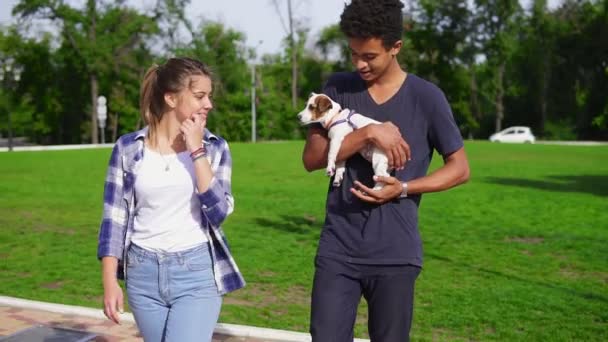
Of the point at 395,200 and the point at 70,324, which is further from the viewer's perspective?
the point at 70,324

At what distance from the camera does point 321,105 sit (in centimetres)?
312

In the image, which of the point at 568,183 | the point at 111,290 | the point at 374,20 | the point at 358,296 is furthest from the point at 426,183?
the point at 568,183

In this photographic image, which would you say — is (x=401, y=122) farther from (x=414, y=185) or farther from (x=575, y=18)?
(x=575, y=18)

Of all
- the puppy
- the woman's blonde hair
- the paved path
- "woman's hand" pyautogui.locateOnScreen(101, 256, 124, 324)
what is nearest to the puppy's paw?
the puppy

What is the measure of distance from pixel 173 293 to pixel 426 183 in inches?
47.9

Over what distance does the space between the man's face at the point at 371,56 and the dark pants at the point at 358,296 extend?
83 centimetres

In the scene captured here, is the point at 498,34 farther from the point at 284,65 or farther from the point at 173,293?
the point at 173,293

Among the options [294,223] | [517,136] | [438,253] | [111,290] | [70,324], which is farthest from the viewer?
[517,136]

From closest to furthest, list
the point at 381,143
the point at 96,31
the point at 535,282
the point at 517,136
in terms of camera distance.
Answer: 1. the point at 381,143
2. the point at 535,282
3. the point at 517,136
4. the point at 96,31

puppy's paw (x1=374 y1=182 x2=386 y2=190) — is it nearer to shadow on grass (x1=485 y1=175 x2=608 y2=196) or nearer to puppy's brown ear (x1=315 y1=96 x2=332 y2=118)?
puppy's brown ear (x1=315 y1=96 x2=332 y2=118)

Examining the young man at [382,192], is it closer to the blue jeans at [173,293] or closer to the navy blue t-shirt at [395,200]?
the navy blue t-shirt at [395,200]

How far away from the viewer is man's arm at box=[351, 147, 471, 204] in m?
2.82

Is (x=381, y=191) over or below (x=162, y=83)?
below

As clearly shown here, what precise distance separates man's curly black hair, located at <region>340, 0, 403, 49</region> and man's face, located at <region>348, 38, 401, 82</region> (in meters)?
0.02
